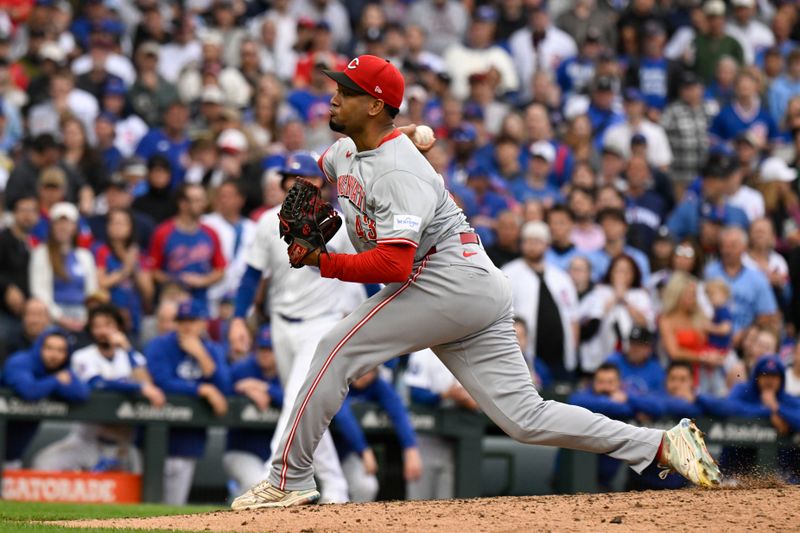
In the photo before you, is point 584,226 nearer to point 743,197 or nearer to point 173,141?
point 743,197

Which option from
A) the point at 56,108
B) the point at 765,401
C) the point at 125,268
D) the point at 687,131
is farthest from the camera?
the point at 687,131

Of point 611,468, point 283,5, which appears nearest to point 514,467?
point 611,468

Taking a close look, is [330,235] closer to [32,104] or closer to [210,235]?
[210,235]

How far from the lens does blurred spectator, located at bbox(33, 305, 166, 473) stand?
979 cm

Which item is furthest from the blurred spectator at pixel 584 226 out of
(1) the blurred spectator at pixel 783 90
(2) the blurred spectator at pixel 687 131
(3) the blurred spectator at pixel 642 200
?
(1) the blurred spectator at pixel 783 90

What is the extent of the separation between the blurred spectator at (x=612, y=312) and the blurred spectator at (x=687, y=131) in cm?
352

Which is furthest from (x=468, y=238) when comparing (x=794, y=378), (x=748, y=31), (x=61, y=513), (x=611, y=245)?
(x=748, y=31)

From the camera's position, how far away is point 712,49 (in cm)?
1689

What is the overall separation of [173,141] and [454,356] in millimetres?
7501

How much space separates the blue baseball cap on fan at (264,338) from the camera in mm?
10094

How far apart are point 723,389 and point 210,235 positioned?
178 inches

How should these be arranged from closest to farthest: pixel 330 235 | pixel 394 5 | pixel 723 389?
pixel 330 235, pixel 723 389, pixel 394 5

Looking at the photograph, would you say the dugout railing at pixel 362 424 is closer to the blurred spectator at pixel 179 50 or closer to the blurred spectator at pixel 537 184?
the blurred spectator at pixel 537 184

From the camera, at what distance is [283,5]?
51.5 ft
